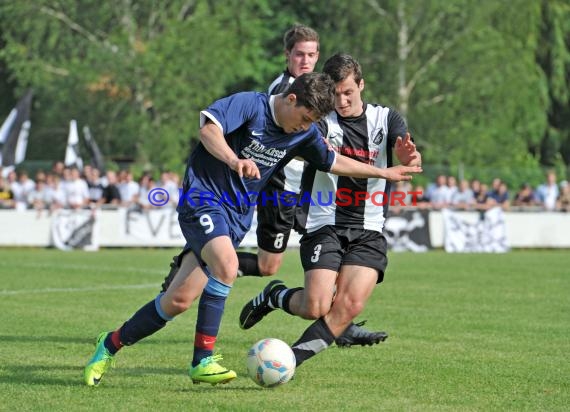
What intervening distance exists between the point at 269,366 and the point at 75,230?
17.3 meters

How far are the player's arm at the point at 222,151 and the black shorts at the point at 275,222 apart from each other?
2343 mm

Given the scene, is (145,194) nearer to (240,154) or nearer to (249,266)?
(249,266)

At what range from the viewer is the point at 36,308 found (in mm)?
11289

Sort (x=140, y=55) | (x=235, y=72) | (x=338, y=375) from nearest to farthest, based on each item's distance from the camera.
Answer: (x=338, y=375)
(x=140, y=55)
(x=235, y=72)

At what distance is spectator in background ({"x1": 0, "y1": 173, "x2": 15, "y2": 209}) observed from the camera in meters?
24.0

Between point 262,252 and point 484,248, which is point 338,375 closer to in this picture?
point 262,252

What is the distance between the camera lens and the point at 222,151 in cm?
640

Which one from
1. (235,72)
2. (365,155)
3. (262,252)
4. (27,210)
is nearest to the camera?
(365,155)

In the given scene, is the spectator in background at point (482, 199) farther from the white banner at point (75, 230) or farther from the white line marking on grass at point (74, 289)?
the white line marking on grass at point (74, 289)

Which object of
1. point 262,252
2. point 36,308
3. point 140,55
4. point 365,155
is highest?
point 140,55

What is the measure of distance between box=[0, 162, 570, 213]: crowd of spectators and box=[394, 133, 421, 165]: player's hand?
15.0 metres

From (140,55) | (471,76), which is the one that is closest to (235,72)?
(140,55)

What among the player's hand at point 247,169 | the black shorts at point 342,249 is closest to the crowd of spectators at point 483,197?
the black shorts at point 342,249

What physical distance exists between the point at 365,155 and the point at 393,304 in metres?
4.80
